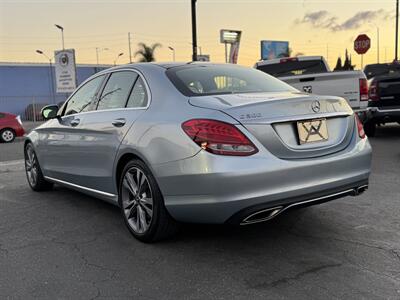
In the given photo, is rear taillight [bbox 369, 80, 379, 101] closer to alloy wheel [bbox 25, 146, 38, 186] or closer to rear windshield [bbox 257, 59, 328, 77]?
rear windshield [bbox 257, 59, 328, 77]

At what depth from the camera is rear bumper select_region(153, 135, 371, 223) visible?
3.49 meters

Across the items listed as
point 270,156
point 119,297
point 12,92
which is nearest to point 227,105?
point 270,156

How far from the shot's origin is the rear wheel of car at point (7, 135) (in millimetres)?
17859

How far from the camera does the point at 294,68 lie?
38.9ft

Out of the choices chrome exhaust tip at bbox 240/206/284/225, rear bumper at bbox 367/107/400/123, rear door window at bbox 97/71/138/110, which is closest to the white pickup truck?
rear bumper at bbox 367/107/400/123

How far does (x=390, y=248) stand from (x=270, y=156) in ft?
4.35

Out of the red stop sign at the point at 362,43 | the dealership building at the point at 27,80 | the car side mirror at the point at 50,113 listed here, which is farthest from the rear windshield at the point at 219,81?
the dealership building at the point at 27,80

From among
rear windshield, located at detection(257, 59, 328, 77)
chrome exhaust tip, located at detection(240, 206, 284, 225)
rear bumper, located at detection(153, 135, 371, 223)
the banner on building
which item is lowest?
chrome exhaust tip, located at detection(240, 206, 284, 225)

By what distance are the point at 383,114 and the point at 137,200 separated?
8.32 metres

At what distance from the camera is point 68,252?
4.18m

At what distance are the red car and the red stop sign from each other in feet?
59.3

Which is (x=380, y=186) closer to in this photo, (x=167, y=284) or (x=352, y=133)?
(x=352, y=133)

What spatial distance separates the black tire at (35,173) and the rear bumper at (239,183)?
3298 mm

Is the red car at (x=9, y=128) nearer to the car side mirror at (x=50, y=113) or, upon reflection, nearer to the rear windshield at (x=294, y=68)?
the rear windshield at (x=294, y=68)
